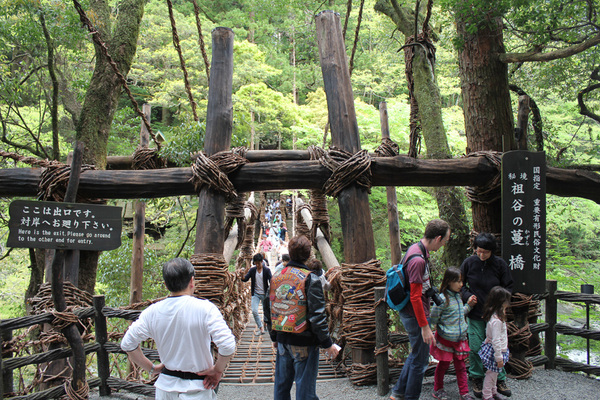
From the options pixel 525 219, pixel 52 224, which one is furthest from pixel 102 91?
pixel 525 219

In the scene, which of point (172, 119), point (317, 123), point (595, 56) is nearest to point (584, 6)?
point (595, 56)

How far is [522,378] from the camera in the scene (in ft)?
10.2

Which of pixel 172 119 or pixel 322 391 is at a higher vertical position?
pixel 172 119

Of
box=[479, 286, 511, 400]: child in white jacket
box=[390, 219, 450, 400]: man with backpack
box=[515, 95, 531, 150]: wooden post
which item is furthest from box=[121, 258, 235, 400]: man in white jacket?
box=[515, 95, 531, 150]: wooden post

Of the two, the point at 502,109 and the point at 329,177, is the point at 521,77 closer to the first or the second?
the point at 502,109

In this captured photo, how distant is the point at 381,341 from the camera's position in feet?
9.71

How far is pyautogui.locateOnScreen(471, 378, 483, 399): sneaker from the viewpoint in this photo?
281 cm

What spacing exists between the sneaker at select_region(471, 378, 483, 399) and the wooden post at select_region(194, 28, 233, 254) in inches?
87.5

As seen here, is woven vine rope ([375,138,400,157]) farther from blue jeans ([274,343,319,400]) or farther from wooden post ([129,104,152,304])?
wooden post ([129,104,152,304])

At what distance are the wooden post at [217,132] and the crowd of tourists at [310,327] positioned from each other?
1012 millimetres

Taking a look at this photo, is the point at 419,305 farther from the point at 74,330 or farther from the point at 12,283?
the point at 12,283

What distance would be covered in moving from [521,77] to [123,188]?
5.89 meters

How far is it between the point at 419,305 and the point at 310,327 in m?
0.68

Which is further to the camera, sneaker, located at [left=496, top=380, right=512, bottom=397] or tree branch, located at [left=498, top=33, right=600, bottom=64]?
tree branch, located at [left=498, top=33, right=600, bottom=64]
